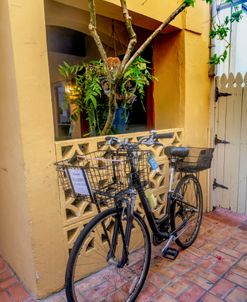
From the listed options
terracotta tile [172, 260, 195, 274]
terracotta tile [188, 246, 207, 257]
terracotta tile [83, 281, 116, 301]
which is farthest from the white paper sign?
terracotta tile [188, 246, 207, 257]

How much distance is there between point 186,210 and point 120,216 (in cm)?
104

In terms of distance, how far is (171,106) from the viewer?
9.25ft

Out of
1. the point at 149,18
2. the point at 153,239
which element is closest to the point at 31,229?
the point at 153,239

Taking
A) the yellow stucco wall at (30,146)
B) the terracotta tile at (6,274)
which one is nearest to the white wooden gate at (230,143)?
the yellow stucco wall at (30,146)

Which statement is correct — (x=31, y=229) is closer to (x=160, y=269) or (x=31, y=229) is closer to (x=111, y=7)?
(x=160, y=269)

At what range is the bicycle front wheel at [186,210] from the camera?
2.24m

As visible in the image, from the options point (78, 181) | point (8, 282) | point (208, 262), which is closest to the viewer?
point (78, 181)

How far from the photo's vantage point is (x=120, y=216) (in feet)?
5.24

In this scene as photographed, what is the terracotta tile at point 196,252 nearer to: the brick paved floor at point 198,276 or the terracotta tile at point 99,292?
the brick paved floor at point 198,276

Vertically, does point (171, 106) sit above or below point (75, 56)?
below

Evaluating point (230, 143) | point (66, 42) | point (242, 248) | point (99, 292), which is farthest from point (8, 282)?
point (66, 42)

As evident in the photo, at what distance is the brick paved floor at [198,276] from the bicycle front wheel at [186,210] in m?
0.11

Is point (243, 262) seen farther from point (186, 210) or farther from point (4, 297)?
point (4, 297)

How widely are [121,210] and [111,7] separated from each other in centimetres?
166
